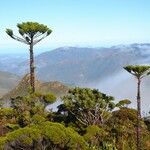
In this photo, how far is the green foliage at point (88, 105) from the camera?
6028 centimetres

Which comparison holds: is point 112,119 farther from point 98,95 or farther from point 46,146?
point 46,146

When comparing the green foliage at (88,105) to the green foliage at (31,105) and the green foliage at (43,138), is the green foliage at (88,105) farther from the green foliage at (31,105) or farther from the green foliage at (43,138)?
the green foliage at (43,138)

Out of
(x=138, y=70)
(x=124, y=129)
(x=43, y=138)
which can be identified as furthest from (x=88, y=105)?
(x=43, y=138)

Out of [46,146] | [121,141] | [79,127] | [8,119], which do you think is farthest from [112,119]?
[46,146]

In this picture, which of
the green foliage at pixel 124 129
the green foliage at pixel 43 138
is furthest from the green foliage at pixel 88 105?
the green foliage at pixel 43 138

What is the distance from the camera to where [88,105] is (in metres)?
60.1

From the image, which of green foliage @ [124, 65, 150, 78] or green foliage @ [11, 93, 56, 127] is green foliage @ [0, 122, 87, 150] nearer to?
green foliage @ [124, 65, 150, 78]

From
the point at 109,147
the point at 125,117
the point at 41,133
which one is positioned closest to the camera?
the point at 41,133

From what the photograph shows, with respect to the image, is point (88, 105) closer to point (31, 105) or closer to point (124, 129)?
point (31, 105)

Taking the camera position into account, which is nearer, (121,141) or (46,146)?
(46,146)

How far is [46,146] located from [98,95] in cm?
2748

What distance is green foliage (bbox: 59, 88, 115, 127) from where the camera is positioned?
6028 cm

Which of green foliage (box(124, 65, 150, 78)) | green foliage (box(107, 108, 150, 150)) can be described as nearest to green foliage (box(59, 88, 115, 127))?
green foliage (box(107, 108, 150, 150))

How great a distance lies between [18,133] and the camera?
34.5 metres
